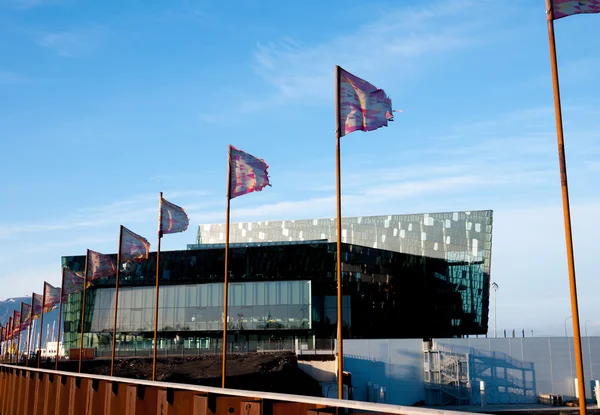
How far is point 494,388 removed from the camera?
69250mm

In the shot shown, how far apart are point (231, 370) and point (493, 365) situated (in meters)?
25.2

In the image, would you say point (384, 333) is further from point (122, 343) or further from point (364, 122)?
point (364, 122)

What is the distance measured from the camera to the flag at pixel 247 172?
108ft

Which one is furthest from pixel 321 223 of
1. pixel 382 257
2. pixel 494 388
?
pixel 494 388

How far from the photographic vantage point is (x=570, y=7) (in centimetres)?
1775

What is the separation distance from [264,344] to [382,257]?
1772 cm

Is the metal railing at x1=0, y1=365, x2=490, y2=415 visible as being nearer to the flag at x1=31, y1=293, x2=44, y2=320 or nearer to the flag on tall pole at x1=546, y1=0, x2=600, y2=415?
the flag on tall pole at x1=546, y1=0, x2=600, y2=415

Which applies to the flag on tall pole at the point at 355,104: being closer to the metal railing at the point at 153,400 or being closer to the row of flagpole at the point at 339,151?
the row of flagpole at the point at 339,151

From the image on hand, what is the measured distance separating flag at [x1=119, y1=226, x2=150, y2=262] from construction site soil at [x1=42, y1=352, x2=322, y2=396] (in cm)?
1093

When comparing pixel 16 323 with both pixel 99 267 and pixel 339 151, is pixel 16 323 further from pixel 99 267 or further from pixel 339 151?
pixel 339 151

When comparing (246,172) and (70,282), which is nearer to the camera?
(246,172)

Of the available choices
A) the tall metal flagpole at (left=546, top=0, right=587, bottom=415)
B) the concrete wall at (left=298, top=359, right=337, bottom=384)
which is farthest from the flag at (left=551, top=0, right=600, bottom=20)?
the concrete wall at (left=298, top=359, right=337, bottom=384)

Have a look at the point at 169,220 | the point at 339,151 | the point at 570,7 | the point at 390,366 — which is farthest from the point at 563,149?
the point at 390,366

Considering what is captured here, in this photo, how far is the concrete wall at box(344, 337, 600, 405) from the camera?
68.2 meters
